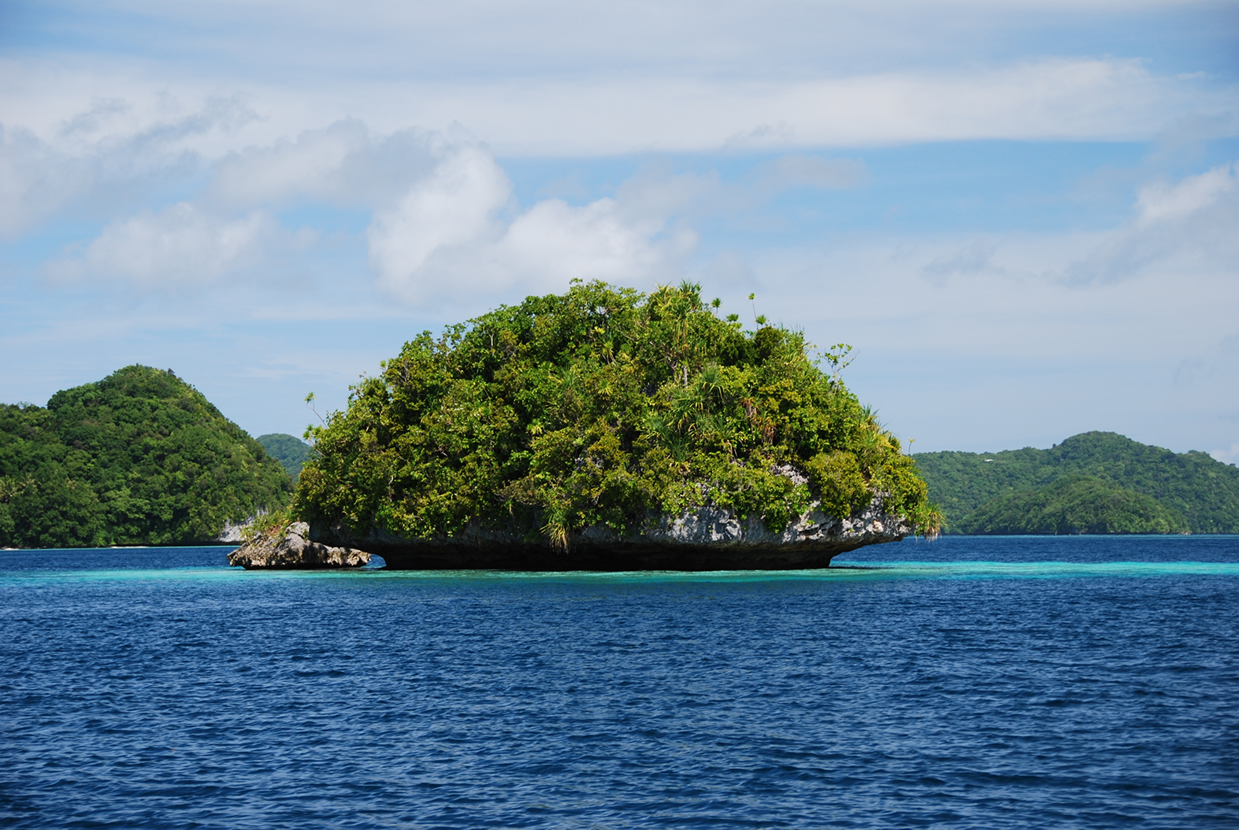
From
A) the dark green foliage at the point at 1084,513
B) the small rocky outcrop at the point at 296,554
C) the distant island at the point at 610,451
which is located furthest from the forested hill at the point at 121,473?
the dark green foliage at the point at 1084,513

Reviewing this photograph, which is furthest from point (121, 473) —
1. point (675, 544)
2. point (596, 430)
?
point (675, 544)

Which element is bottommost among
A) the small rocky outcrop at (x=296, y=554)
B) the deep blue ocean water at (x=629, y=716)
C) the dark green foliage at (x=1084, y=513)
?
the deep blue ocean water at (x=629, y=716)

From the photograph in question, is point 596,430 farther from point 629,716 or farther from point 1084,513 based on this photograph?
point 1084,513

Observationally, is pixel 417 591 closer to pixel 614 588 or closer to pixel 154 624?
pixel 614 588

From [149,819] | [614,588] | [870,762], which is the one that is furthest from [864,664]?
[614,588]

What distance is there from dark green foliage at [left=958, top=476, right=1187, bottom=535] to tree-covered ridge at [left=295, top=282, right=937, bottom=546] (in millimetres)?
136610

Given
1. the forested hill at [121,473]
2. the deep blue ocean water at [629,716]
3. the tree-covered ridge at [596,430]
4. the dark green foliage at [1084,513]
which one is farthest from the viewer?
the dark green foliage at [1084,513]

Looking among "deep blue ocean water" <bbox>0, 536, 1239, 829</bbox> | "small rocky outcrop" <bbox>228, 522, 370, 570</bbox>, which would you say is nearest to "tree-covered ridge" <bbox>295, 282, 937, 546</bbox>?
"small rocky outcrop" <bbox>228, 522, 370, 570</bbox>

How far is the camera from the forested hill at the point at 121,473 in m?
134

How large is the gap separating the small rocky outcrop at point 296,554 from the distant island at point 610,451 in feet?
12.7

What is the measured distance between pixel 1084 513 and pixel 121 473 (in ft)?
482

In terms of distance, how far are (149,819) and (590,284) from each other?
49.9 m

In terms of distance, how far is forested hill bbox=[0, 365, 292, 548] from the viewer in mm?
133625

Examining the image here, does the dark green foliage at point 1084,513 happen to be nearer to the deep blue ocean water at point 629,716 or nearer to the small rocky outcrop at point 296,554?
the small rocky outcrop at point 296,554
